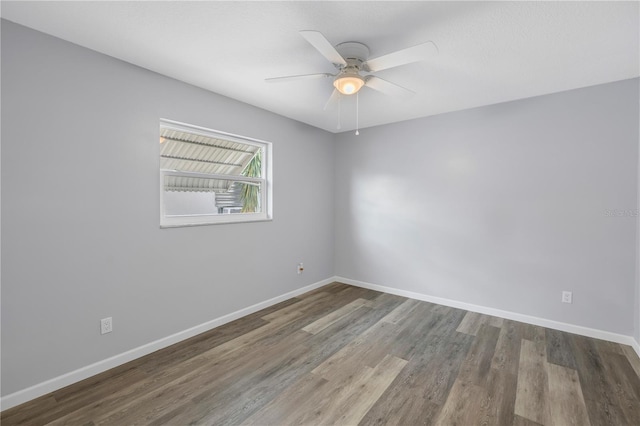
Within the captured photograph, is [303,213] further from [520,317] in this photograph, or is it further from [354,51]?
[520,317]

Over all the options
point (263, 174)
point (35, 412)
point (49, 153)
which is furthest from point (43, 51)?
point (35, 412)

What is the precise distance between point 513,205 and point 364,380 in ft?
8.19

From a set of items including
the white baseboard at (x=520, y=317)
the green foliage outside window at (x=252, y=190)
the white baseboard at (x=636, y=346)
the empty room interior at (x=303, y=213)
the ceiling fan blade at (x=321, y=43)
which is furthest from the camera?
the green foliage outside window at (x=252, y=190)

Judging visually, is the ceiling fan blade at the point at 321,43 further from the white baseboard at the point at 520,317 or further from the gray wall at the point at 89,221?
the white baseboard at the point at 520,317

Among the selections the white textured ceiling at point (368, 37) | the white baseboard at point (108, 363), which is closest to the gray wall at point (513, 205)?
the white textured ceiling at point (368, 37)

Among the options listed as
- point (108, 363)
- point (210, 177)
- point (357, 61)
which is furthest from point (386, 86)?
point (108, 363)

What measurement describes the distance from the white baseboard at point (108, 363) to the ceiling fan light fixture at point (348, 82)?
257 centimetres

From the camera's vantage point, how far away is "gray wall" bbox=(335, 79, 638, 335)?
2.68 metres

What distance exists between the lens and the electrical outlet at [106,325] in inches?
86.9

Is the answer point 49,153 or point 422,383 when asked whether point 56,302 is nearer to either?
point 49,153

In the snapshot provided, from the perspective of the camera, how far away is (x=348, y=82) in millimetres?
2109

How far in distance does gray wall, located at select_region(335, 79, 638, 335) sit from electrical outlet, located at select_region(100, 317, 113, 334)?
10.4 ft

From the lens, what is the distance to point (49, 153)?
6.41ft

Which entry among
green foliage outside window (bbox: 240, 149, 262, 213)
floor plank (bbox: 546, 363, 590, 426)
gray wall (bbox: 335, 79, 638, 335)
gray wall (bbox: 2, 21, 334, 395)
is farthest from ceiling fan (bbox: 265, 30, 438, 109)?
floor plank (bbox: 546, 363, 590, 426)
